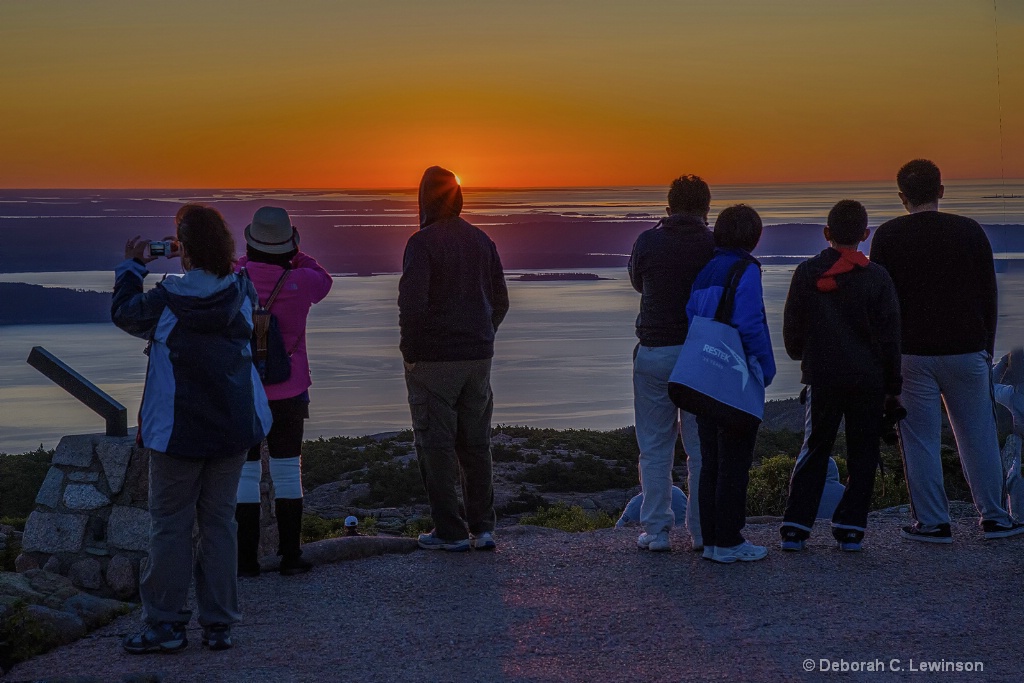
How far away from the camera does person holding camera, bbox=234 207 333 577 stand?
6066 mm

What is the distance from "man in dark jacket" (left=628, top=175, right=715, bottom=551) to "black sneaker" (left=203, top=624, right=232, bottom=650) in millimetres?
2506

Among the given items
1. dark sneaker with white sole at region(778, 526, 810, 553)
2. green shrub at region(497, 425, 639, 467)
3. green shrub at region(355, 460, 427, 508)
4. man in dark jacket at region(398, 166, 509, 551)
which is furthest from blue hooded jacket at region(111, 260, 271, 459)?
green shrub at region(497, 425, 639, 467)

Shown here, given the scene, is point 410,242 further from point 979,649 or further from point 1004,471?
point 1004,471

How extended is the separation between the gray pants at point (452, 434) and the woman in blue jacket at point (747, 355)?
1197 millimetres

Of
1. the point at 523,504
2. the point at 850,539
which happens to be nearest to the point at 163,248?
the point at 850,539

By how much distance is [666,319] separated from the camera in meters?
6.51

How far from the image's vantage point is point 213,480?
5113mm

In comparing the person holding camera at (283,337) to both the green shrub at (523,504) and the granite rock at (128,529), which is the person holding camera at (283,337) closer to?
the granite rock at (128,529)

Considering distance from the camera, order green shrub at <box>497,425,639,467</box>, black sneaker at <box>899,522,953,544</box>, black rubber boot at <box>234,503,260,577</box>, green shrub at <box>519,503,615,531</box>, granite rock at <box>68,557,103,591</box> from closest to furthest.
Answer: black rubber boot at <box>234,503,260,577</box>
granite rock at <box>68,557,103,591</box>
black sneaker at <box>899,522,953,544</box>
green shrub at <box>519,503,615,531</box>
green shrub at <box>497,425,639,467</box>

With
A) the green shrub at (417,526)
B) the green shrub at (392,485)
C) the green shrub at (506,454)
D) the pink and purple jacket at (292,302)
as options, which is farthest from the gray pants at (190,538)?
the green shrub at (506,454)

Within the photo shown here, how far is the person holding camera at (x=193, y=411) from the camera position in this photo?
16.2 ft

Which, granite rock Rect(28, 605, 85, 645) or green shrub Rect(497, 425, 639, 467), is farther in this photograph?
green shrub Rect(497, 425, 639, 467)

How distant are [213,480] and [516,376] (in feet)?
99.6

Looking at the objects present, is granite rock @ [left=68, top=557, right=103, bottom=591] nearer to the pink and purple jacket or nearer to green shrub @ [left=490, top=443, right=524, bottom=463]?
the pink and purple jacket
